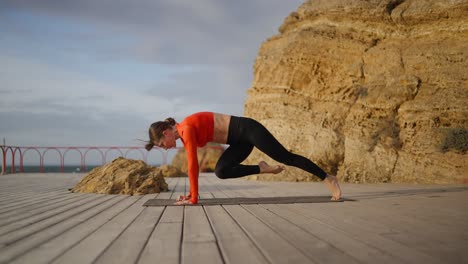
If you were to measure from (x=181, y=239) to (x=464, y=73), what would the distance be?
31.7 feet

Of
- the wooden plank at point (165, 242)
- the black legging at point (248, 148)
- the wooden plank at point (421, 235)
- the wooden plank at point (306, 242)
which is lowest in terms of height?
the wooden plank at point (421, 235)

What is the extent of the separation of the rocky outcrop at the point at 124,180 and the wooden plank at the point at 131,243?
256 centimetres

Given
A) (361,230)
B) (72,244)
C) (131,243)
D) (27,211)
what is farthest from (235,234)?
(27,211)

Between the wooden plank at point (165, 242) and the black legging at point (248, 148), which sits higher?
the black legging at point (248, 148)

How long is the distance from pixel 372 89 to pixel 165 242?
923 cm

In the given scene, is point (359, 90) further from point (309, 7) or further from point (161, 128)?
point (161, 128)

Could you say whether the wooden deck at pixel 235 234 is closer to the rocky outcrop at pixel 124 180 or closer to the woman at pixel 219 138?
the woman at pixel 219 138

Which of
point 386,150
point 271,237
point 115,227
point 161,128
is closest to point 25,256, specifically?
point 115,227

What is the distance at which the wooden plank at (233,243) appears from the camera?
5.90ft

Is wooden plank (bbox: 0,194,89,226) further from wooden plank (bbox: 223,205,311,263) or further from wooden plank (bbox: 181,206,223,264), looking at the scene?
wooden plank (bbox: 223,205,311,263)

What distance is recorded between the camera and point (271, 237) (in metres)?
2.29

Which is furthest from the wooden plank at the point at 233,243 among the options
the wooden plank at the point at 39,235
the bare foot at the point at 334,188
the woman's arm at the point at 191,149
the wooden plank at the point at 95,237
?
the bare foot at the point at 334,188

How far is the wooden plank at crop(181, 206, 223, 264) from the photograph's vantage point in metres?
1.80

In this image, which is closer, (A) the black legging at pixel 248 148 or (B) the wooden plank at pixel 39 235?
(B) the wooden plank at pixel 39 235
